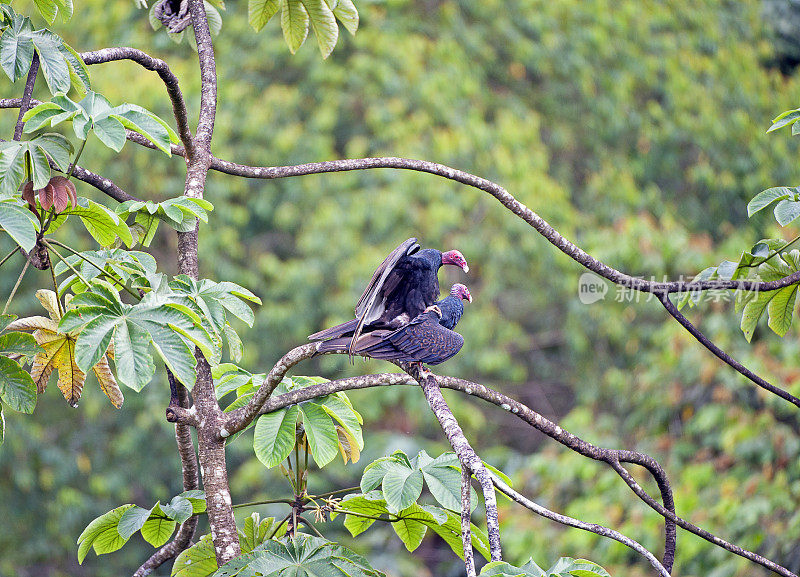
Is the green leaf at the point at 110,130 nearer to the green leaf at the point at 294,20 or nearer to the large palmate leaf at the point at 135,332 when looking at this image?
the large palmate leaf at the point at 135,332

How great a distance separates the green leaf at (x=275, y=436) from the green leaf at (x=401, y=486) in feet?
0.73

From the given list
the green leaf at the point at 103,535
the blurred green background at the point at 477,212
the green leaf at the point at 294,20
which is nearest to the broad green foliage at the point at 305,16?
the green leaf at the point at 294,20

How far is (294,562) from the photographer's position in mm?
1600

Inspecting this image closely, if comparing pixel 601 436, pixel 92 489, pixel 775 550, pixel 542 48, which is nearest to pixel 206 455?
pixel 775 550

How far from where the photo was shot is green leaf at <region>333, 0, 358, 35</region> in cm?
219

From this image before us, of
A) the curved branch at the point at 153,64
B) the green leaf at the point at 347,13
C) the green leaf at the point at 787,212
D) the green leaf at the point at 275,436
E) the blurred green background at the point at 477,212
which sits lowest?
the green leaf at the point at 275,436

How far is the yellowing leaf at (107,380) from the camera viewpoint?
5.69 ft

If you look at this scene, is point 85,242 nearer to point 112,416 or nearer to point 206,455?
point 112,416

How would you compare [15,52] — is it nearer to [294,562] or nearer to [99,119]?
[99,119]

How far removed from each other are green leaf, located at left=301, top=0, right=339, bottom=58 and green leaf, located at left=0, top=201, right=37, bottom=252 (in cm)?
110

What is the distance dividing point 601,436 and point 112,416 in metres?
3.71

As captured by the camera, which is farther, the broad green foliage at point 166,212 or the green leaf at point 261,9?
the green leaf at point 261,9

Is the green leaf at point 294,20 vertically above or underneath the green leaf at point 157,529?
above

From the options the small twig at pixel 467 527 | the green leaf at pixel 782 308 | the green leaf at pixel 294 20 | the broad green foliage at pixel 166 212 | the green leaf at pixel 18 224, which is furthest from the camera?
the green leaf at pixel 294 20
